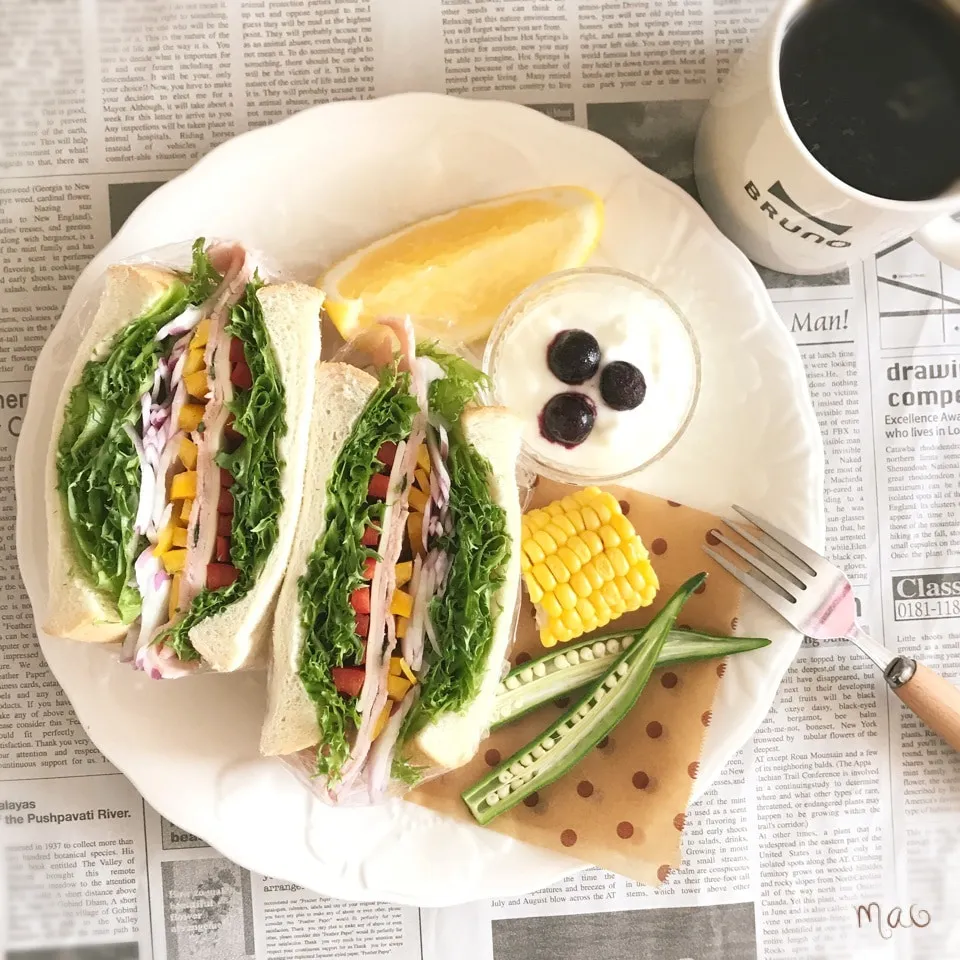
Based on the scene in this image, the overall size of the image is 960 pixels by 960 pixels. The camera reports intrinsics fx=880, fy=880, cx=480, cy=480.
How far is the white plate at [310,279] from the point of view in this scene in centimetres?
145

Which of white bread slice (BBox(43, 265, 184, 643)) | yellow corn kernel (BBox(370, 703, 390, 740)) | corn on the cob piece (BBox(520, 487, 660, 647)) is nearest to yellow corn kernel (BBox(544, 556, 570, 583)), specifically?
corn on the cob piece (BBox(520, 487, 660, 647))

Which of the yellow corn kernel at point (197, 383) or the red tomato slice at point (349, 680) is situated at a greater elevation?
the yellow corn kernel at point (197, 383)

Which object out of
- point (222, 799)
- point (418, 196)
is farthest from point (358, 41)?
point (222, 799)

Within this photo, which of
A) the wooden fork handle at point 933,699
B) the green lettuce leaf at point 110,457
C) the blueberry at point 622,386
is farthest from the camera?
the wooden fork handle at point 933,699

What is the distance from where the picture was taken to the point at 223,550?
50.0 inches

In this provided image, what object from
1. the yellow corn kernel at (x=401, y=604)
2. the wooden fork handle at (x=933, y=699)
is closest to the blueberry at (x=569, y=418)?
the yellow corn kernel at (x=401, y=604)

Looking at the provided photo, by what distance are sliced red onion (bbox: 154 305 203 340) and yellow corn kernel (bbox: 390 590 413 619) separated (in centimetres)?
49

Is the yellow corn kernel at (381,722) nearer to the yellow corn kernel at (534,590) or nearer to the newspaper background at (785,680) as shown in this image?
the yellow corn kernel at (534,590)

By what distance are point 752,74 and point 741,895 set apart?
140 cm

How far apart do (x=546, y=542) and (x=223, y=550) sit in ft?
1.64

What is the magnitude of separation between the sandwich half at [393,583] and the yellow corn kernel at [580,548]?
0.16m

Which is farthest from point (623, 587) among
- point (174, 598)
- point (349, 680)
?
point (174, 598)

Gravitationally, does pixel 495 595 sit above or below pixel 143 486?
below

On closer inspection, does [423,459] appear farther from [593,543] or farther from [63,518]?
[63,518]
